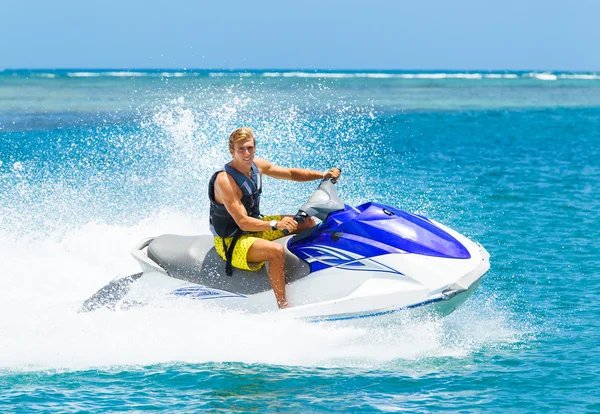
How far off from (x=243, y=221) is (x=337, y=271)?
0.73m

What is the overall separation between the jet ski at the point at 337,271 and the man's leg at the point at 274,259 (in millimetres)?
90

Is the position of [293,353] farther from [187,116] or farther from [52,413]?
[187,116]

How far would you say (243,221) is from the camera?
6.06 meters

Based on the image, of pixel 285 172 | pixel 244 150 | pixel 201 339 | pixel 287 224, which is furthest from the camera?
pixel 285 172

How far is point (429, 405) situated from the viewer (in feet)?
18.2

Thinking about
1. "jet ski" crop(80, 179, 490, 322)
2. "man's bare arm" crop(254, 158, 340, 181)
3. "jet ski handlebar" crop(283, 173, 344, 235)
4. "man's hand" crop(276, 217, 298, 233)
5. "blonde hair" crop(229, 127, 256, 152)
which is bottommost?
"jet ski" crop(80, 179, 490, 322)

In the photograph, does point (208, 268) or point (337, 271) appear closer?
point (337, 271)

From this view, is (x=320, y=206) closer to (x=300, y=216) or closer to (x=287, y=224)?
(x=300, y=216)

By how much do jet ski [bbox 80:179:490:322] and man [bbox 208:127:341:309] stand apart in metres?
0.11

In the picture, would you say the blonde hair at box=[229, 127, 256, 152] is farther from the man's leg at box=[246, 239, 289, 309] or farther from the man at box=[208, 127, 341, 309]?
the man's leg at box=[246, 239, 289, 309]

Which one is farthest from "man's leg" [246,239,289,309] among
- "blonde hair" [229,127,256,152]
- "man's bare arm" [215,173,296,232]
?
"blonde hair" [229,127,256,152]

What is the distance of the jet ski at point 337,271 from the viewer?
6.01 metres

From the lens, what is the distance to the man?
6066mm

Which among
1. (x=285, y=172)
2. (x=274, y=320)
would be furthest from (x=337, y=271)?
(x=285, y=172)
